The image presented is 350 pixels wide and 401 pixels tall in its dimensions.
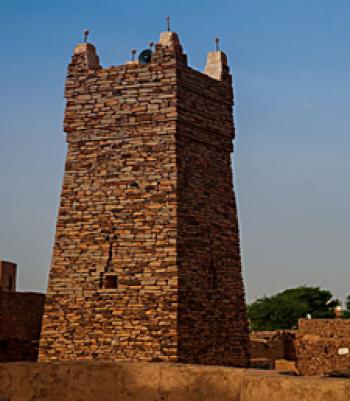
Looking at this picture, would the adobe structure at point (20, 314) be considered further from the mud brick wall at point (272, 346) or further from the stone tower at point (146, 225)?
the mud brick wall at point (272, 346)

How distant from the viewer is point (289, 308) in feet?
156

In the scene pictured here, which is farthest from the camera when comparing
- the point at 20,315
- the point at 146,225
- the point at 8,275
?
the point at 8,275

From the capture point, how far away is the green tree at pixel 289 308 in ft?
155

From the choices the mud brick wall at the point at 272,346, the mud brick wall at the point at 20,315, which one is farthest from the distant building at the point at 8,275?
the mud brick wall at the point at 272,346

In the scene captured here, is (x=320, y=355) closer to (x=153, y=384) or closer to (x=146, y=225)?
(x=146, y=225)

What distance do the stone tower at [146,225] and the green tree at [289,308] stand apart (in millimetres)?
36412

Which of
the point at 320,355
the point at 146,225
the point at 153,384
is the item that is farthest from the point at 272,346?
the point at 153,384

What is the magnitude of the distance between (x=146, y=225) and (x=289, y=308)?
125ft

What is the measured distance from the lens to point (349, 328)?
21.5 m

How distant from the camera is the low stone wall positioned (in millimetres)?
4477

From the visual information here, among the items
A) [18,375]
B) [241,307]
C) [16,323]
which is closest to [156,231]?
[241,307]

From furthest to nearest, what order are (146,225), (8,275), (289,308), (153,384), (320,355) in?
(289,308), (8,275), (320,355), (146,225), (153,384)

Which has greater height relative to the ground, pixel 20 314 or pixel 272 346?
pixel 20 314

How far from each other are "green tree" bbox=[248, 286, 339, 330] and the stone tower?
36412 mm
